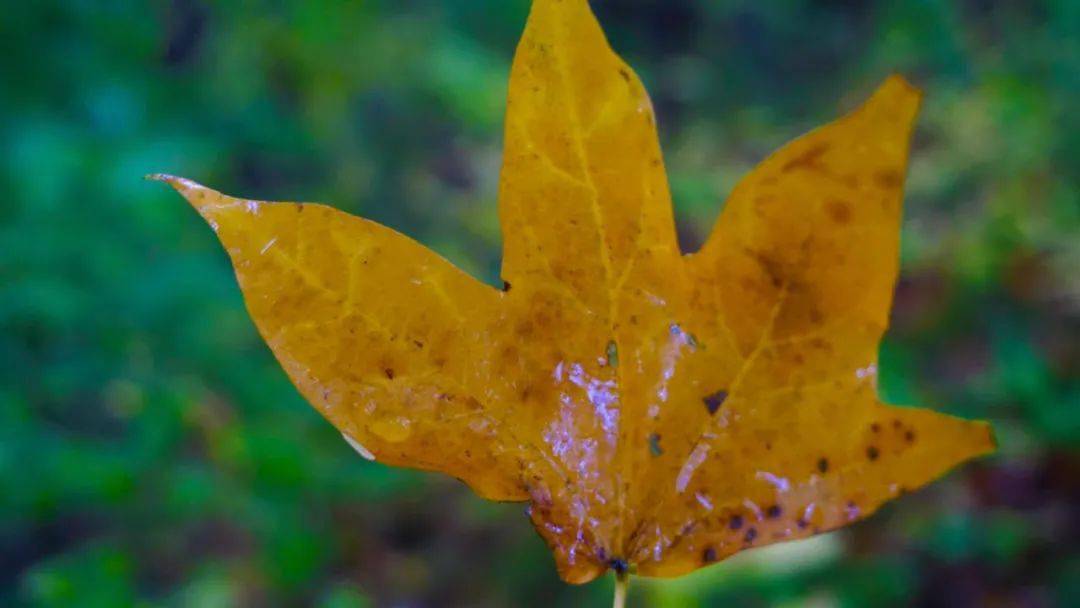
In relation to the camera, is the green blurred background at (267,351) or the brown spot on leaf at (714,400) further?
the green blurred background at (267,351)

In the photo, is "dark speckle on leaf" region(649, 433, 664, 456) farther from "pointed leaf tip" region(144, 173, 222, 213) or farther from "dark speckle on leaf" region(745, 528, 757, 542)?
"pointed leaf tip" region(144, 173, 222, 213)

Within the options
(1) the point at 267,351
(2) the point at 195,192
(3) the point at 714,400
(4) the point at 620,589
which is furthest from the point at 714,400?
(1) the point at 267,351

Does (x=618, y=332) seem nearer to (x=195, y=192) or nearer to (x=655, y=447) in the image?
(x=655, y=447)

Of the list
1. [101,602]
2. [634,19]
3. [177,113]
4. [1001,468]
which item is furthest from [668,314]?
[634,19]

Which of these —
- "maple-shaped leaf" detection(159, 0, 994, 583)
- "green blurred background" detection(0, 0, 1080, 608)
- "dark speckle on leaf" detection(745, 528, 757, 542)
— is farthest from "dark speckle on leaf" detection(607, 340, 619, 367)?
"green blurred background" detection(0, 0, 1080, 608)

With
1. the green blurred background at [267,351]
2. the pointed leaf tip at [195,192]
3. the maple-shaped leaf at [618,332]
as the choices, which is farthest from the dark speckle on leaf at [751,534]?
the green blurred background at [267,351]

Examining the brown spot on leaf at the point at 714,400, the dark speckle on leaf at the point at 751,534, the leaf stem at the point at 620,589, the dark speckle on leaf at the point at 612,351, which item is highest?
the dark speckle on leaf at the point at 612,351

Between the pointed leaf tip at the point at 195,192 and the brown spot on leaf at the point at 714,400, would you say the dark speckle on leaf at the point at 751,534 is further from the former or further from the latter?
the pointed leaf tip at the point at 195,192

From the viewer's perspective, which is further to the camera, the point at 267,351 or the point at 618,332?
the point at 267,351
